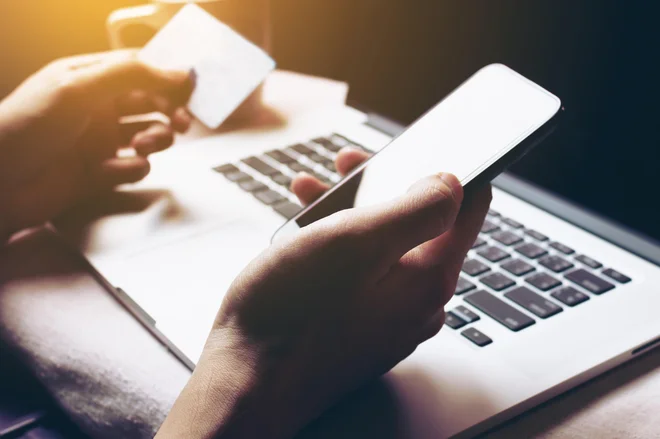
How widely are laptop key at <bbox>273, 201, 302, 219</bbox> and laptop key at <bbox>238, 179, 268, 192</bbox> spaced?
0.04 meters

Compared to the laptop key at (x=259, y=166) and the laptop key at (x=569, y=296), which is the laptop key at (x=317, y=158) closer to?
the laptop key at (x=259, y=166)

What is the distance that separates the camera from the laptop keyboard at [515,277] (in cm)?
44

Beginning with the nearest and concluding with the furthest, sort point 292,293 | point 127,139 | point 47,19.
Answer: point 292,293, point 127,139, point 47,19

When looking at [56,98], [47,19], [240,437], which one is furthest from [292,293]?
[47,19]

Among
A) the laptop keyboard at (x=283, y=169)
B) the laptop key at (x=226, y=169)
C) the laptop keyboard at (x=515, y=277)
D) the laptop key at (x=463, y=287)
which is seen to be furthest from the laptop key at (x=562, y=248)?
the laptop key at (x=226, y=169)

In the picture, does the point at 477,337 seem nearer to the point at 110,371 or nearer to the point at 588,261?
the point at 588,261

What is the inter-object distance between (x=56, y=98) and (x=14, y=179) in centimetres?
9

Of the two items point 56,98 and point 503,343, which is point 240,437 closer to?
point 503,343

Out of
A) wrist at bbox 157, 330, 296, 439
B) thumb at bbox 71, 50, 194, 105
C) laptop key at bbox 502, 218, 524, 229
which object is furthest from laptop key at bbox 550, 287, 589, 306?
thumb at bbox 71, 50, 194, 105

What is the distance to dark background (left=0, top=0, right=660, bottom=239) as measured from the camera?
0.56 m

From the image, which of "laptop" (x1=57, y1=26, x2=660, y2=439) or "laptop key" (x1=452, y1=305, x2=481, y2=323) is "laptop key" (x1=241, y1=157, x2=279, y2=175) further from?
"laptop key" (x1=452, y1=305, x2=481, y2=323)

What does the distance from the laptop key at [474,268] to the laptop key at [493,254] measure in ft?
0.04

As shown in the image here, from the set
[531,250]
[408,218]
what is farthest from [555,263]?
[408,218]

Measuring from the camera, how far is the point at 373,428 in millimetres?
357
